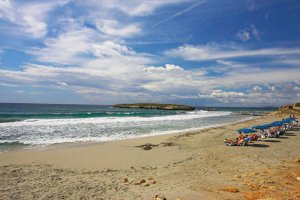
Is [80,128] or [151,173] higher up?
[80,128]

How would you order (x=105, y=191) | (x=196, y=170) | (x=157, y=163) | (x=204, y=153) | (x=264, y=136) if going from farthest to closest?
1. (x=264, y=136)
2. (x=204, y=153)
3. (x=157, y=163)
4. (x=196, y=170)
5. (x=105, y=191)

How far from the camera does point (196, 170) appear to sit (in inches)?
341

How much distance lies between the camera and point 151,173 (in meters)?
8.37

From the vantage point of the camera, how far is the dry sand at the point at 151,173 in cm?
633

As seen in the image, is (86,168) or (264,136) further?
(264,136)

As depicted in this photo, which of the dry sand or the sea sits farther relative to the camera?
the sea

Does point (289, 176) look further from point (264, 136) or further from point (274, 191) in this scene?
point (264, 136)

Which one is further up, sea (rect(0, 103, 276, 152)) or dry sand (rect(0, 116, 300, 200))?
sea (rect(0, 103, 276, 152))

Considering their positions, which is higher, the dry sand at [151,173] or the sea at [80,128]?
the sea at [80,128]

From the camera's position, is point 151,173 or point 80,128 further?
point 80,128

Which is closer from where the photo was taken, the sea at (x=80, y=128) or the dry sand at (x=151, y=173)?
the dry sand at (x=151, y=173)

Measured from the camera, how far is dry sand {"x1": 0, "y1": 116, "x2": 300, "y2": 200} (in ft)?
20.8

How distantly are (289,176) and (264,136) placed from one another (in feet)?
30.9

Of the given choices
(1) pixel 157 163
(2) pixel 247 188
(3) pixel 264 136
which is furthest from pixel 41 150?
(3) pixel 264 136
